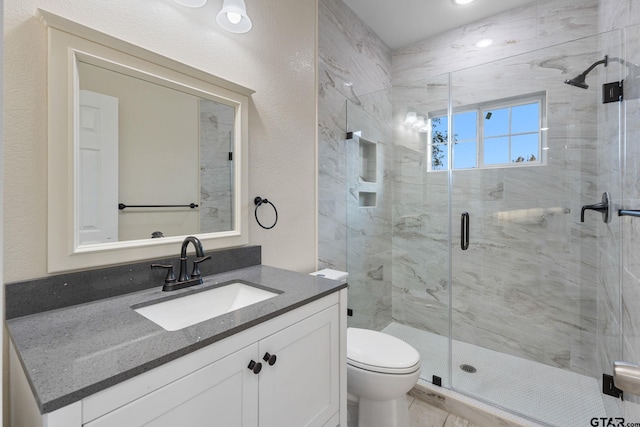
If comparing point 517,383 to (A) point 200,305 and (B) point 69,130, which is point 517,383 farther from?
(B) point 69,130

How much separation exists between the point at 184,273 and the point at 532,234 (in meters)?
2.43

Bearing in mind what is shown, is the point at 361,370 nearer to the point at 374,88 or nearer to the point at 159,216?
the point at 159,216

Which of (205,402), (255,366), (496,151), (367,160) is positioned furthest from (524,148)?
(205,402)

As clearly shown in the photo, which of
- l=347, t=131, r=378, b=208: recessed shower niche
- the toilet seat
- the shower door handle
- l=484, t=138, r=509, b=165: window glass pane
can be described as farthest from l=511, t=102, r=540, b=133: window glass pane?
the toilet seat

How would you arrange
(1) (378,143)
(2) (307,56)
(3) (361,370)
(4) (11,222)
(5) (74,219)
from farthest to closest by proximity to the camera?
(1) (378,143) < (2) (307,56) < (3) (361,370) < (5) (74,219) < (4) (11,222)

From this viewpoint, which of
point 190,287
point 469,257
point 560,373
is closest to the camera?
point 190,287

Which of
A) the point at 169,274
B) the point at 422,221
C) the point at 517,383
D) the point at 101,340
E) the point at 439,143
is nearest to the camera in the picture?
the point at 101,340

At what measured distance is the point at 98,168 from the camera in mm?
1069

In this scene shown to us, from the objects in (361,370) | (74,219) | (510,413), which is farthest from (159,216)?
(510,413)

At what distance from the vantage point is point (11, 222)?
893 mm

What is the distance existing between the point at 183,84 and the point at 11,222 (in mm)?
777

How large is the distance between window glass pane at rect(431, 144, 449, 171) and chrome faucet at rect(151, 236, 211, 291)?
204 centimetres

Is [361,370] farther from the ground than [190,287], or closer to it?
closer to it

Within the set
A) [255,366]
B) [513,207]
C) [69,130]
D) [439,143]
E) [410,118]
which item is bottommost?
[255,366]
